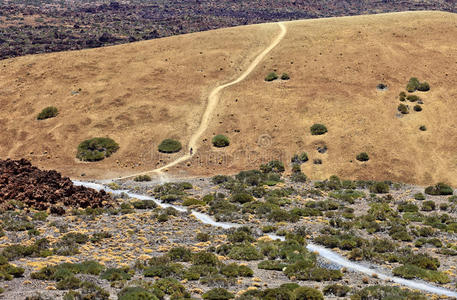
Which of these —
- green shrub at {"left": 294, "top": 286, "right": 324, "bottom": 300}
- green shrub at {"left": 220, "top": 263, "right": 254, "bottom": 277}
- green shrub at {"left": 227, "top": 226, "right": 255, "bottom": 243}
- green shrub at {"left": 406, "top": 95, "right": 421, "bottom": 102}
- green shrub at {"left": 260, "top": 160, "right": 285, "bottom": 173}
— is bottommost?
green shrub at {"left": 260, "top": 160, "right": 285, "bottom": 173}

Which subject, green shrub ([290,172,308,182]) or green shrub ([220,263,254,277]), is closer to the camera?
green shrub ([220,263,254,277])

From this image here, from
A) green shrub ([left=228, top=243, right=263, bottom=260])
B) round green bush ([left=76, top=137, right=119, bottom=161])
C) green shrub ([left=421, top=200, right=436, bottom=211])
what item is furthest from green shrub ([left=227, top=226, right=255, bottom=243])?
round green bush ([left=76, top=137, right=119, bottom=161])

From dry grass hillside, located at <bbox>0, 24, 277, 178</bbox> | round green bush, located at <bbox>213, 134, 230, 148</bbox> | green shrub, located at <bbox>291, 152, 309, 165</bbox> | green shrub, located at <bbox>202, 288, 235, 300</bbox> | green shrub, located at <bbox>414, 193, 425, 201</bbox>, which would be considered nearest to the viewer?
green shrub, located at <bbox>202, 288, 235, 300</bbox>

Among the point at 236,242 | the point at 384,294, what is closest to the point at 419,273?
the point at 384,294

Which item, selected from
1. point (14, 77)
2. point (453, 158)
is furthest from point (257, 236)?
point (14, 77)

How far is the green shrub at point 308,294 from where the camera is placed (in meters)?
25.8

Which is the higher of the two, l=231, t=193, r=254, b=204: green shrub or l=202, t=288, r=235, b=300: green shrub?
l=202, t=288, r=235, b=300: green shrub

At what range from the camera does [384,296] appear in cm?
2622

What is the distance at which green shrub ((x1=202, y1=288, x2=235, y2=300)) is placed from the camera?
25.7m

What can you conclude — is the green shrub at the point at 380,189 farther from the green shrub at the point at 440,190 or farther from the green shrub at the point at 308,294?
the green shrub at the point at 308,294

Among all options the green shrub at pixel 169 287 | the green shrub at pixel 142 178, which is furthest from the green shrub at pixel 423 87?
the green shrub at pixel 169 287

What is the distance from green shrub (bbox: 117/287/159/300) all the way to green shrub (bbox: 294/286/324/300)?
6.71 meters

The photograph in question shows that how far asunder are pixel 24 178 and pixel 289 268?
28826mm

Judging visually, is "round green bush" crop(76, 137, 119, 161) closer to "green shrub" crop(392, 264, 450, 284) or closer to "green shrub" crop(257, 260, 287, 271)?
"green shrub" crop(257, 260, 287, 271)
